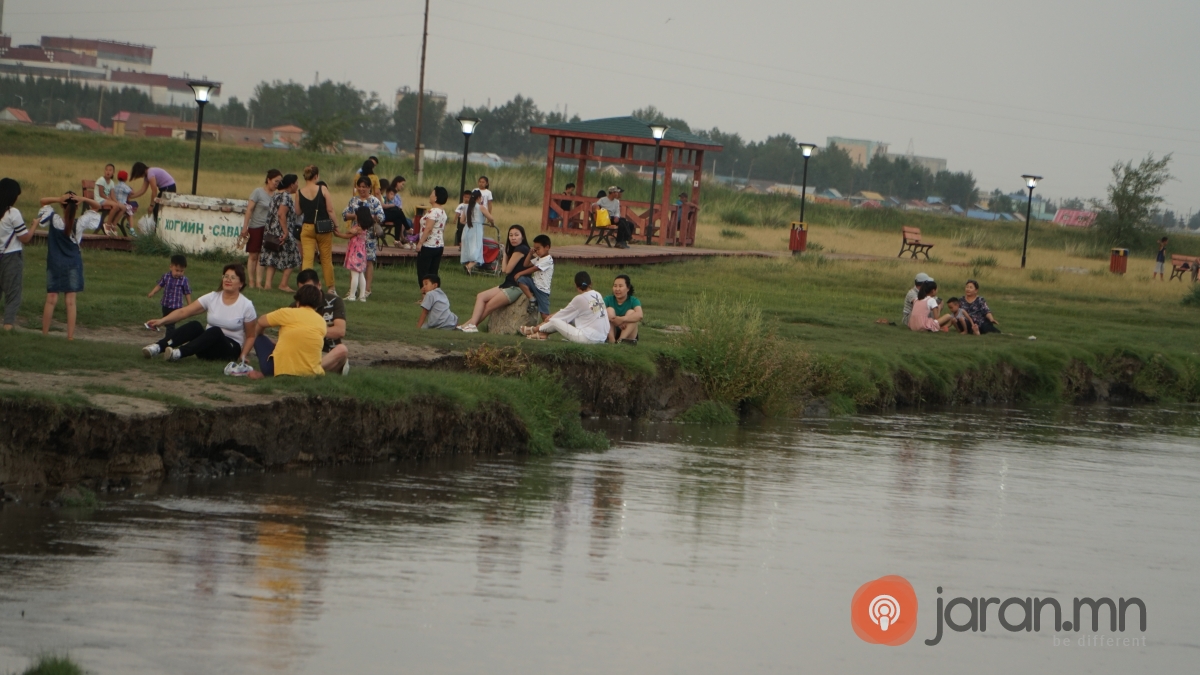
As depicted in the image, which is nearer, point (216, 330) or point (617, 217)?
point (216, 330)

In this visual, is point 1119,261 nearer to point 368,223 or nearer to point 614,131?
point 614,131

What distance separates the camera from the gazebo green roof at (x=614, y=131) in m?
35.0

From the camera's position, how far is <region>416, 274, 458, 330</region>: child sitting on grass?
15.4 meters

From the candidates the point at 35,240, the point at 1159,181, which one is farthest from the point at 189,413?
the point at 1159,181

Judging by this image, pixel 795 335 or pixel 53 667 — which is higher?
pixel 795 335

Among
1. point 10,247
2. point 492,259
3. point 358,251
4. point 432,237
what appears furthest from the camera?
point 492,259

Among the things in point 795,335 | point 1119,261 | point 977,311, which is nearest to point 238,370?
point 795,335

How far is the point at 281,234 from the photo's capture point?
17.1 meters

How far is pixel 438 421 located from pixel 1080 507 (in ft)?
18.7

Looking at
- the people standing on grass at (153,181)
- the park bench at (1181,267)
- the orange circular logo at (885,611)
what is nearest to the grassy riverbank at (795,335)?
the people standing on grass at (153,181)

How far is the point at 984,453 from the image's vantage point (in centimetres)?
1498

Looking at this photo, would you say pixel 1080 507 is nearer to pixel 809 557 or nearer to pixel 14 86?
pixel 809 557

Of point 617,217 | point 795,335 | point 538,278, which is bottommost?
point 795,335

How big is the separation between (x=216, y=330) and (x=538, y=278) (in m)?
4.93
